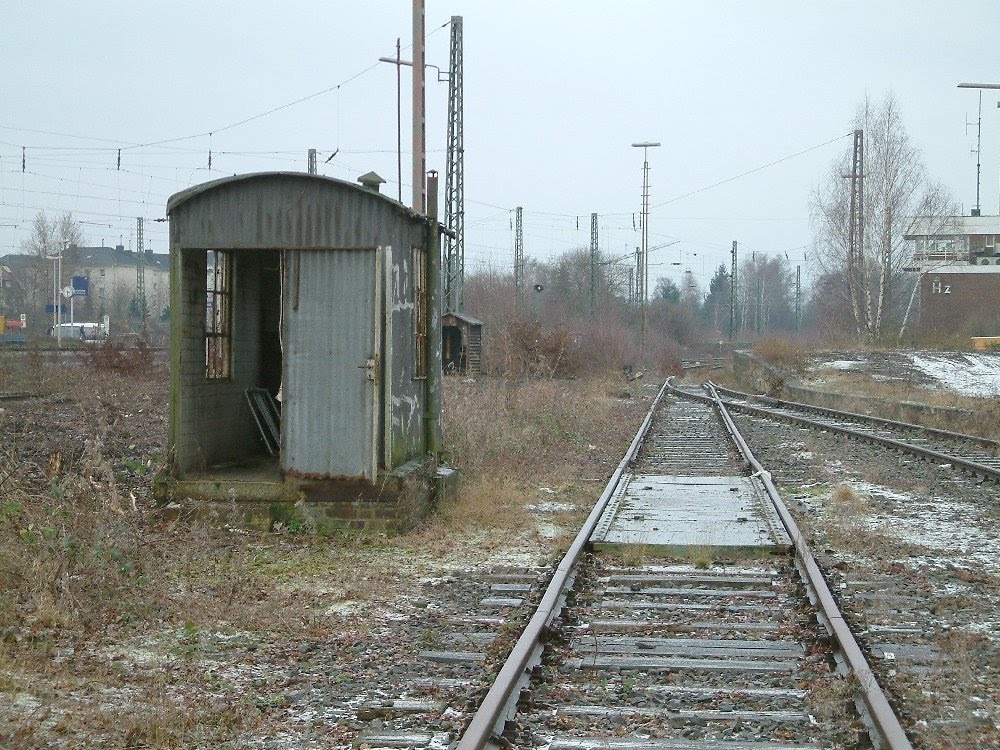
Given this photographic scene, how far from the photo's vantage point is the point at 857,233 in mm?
50312

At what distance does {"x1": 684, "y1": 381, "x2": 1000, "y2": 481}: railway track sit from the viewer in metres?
15.3

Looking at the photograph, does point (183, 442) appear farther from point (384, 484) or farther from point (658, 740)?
point (658, 740)

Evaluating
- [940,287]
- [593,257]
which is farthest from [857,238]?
[940,287]

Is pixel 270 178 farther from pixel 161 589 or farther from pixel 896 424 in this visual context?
pixel 896 424

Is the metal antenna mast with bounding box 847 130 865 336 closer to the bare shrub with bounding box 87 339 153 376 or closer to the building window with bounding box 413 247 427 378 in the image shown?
the bare shrub with bounding box 87 339 153 376

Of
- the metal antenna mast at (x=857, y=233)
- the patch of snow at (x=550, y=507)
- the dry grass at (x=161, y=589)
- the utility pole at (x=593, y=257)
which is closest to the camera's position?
the dry grass at (x=161, y=589)

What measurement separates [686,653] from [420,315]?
228 inches

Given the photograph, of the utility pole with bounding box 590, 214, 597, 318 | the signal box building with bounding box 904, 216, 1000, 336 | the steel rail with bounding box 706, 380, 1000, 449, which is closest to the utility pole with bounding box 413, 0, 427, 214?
the steel rail with bounding box 706, 380, 1000, 449

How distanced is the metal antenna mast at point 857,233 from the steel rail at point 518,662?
1620 inches

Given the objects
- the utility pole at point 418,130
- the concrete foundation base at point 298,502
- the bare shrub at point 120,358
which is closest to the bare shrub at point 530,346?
the bare shrub at point 120,358

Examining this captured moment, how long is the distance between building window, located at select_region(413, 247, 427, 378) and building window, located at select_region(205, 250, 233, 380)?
206cm

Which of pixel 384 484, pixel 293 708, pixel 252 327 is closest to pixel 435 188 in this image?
pixel 252 327

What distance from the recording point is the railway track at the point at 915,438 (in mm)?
15273

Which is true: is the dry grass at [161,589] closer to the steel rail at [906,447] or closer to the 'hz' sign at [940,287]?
the steel rail at [906,447]
